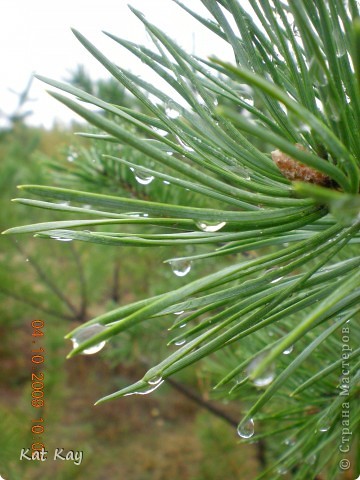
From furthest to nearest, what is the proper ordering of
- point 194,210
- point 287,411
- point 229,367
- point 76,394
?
point 76,394
point 229,367
point 287,411
point 194,210

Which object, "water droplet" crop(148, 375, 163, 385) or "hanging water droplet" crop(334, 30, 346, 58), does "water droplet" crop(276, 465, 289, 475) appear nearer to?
"water droplet" crop(148, 375, 163, 385)

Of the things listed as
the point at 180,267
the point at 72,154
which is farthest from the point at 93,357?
the point at 180,267

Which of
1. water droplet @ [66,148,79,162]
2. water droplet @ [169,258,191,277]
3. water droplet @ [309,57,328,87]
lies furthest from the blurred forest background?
water droplet @ [309,57,328,87]

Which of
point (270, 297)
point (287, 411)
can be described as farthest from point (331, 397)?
point (270, 297)

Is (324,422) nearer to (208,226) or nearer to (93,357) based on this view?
(208,226)

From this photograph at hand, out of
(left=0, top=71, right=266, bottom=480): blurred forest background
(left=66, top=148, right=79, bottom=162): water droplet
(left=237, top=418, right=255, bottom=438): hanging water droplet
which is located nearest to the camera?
(left=237, top=418, right=255, bottom=438): hanging water droplet

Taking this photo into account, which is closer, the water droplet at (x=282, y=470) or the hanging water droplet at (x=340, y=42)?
the hanging water droplet at (x=340, y=42)

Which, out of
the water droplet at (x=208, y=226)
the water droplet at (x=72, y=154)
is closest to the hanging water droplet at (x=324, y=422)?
the water droplet at (x=208, y=226)

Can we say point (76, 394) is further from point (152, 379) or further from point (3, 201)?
point (152, 379)

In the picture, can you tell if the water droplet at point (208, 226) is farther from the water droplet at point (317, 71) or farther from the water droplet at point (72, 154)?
the water droplet at point (72, 154)
